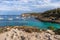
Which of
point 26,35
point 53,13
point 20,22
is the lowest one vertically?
point 26,35

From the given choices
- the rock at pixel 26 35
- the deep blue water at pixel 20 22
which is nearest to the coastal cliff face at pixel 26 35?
the rock at pixel 26 35

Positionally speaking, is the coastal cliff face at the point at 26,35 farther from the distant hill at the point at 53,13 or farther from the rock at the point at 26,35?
the distant hill at the point at 53,13

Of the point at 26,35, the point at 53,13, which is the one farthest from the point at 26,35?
the point at 53,13

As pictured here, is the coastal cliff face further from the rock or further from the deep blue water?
the deep blue water

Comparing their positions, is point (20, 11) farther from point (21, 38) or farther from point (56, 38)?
point (56, 38)

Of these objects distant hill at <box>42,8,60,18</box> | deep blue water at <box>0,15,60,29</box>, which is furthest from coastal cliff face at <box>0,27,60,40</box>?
distant hill at <box>42,8,60,18</box>

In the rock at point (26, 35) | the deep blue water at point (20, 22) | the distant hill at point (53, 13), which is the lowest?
the rock at point (26, 35)

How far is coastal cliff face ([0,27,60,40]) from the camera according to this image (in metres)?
6.48

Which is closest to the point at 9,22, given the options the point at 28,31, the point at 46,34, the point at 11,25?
the point at 11,25

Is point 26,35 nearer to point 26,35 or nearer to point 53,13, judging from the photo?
point 26,35

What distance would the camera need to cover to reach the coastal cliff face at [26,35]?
21.3 ft

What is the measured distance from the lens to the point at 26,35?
6543 millimetres

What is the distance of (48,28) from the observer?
681 cm

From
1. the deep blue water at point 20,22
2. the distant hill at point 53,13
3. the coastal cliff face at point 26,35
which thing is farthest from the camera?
the distant hill at point 53,13
